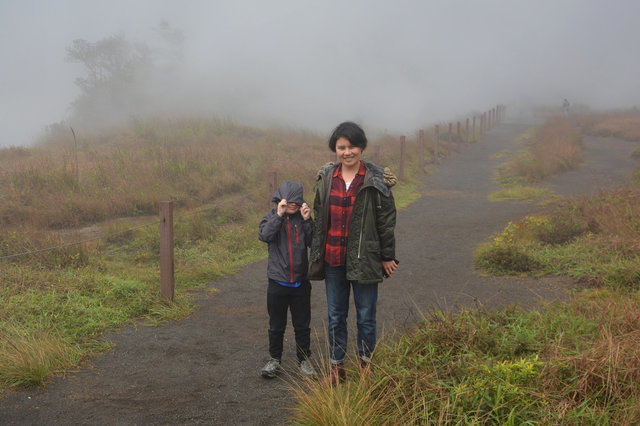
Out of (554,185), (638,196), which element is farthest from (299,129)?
(638,196)

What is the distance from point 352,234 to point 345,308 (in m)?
0.50

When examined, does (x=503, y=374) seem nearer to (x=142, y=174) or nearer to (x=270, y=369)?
(x=270, y=369)

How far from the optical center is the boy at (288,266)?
3787 mm

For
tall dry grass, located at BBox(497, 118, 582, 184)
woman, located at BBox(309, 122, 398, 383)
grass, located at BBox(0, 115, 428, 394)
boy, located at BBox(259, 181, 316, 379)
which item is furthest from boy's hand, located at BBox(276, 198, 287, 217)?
tall dry grass, located at BBox(497, 118, 582, 184)

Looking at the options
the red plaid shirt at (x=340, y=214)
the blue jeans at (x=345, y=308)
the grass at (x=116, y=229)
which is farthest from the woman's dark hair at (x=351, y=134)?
the grass at (x=116, y=229)

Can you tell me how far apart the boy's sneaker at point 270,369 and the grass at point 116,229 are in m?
1.40

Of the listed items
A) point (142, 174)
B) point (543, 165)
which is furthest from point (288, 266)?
point (543, 165)

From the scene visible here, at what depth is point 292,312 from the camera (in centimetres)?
401

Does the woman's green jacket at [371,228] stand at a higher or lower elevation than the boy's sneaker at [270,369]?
higher

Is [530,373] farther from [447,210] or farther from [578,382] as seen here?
[447,210]

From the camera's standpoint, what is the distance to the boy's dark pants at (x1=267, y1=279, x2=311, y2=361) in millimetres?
3951

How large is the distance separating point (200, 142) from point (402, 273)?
1217 centimetres

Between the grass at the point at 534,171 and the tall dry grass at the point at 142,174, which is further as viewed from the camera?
the grass at the point at 534,171

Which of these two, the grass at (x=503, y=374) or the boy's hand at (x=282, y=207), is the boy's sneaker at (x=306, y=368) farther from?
the boy's hand at (x=282, y=207)
